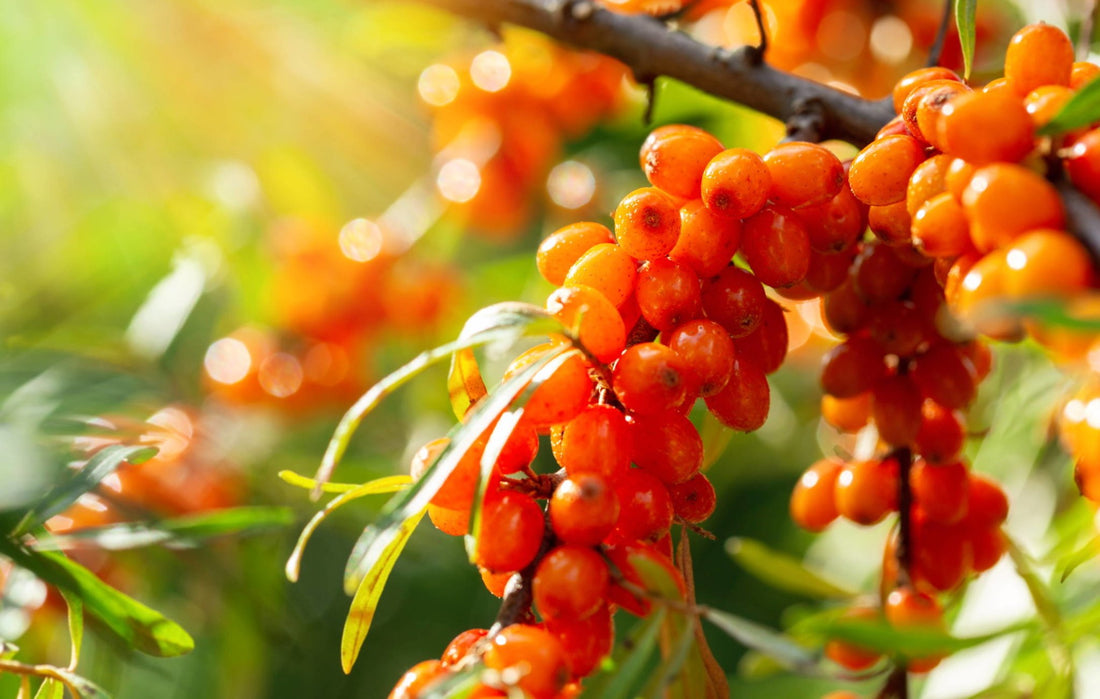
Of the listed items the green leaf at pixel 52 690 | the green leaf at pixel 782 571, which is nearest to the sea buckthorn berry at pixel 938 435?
the green leaf at pixel 782 571

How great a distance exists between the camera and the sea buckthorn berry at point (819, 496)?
0.73 m

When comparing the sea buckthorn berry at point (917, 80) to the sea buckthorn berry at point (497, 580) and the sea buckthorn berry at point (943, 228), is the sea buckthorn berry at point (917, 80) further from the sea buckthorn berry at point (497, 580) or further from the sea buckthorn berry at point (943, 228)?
the sea buckthorn berry at point (497, 580)

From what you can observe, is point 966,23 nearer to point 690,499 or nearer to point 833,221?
point 833,221

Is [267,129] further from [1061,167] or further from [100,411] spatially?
[1061,167]

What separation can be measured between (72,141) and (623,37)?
1251 millimetres

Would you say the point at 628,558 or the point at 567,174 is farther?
the point at 567,174

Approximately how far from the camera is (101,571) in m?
0.98

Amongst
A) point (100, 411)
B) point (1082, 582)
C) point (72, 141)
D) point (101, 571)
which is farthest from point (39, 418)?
point (72, 141)

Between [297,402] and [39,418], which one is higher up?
[39,418]

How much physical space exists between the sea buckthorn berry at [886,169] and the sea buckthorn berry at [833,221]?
4 centimetres

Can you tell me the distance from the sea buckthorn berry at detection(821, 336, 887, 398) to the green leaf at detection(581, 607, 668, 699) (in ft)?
0.89

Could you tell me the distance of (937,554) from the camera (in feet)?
2.24

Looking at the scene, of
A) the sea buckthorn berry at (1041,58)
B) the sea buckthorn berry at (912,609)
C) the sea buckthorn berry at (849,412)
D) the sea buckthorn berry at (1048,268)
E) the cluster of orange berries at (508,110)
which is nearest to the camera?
the sea buckthorn berry at (1048,268)

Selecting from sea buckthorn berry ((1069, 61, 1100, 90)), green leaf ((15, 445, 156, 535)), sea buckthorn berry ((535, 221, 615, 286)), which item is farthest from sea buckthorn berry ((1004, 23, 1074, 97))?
green leaf ((15, 445, 156, 535))
